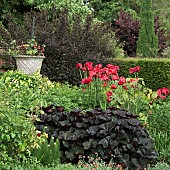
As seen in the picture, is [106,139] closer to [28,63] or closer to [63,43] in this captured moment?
[28,63]

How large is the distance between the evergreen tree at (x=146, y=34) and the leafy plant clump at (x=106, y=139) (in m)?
9.48

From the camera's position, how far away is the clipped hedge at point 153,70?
427 inches

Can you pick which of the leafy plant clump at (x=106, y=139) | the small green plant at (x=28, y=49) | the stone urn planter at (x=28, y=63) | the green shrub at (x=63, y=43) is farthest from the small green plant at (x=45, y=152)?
the green shrub at (x=63, y=43)

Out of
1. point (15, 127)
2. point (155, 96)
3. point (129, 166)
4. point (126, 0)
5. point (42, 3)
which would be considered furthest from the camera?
point (126, 0)

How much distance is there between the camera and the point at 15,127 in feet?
13.5

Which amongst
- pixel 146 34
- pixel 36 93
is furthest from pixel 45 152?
pixel 146 34

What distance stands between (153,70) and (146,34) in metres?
3.94

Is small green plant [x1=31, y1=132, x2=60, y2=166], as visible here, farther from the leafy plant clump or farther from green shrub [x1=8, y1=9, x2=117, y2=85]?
green shrub [x1=8, y1=9, x2=117, y2=85]

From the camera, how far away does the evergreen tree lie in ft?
47.5

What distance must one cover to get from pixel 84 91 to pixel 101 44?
4322mm

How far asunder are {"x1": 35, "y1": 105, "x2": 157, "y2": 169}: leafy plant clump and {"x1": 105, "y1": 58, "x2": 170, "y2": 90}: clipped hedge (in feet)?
19.2

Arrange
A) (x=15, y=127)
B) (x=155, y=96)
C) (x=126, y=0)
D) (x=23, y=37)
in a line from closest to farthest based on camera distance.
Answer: (x=15, y=127), (x=155, y=96), (x=23, y=37), (x=126, y=0)

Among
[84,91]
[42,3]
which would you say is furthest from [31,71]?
[42,3]

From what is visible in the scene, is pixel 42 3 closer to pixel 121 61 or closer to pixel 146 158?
pixel 121 61
